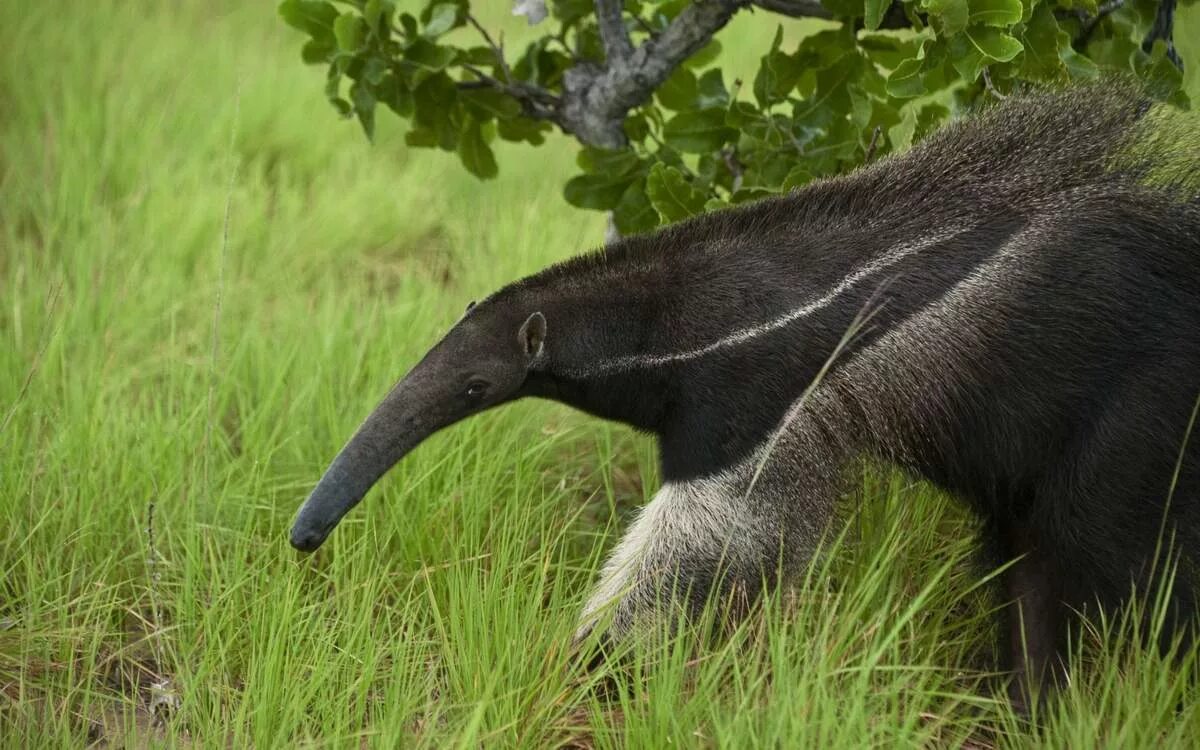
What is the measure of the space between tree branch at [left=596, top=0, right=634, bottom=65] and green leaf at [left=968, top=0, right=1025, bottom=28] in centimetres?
171

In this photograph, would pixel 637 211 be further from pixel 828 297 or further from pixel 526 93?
pixel 828 297

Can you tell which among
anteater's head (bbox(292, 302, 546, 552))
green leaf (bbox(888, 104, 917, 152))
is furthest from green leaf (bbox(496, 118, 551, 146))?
anteater's head (bbox(292, 302, 546, 552))

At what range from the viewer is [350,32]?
15.7 feet

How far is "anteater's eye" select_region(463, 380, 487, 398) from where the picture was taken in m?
4.03

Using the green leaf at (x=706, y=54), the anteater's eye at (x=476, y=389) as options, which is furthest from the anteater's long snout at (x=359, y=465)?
the green leaf at (x=706, y=54)

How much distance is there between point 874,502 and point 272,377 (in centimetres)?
243

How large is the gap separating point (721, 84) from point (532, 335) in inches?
Result: 56.8

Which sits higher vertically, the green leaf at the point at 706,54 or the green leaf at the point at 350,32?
the green leaf at the point at 350,32

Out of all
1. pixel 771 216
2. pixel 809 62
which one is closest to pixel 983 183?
pixel 771 216

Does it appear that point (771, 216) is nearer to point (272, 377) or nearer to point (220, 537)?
point (220, 537)

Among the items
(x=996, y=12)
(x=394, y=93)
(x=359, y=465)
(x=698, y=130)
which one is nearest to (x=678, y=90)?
(x=698, y=130)

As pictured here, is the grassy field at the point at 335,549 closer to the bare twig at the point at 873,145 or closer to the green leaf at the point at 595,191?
the green leaf at the point at 595,191

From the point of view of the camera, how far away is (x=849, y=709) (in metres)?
3.34

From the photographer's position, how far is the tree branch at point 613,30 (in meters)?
5.19
